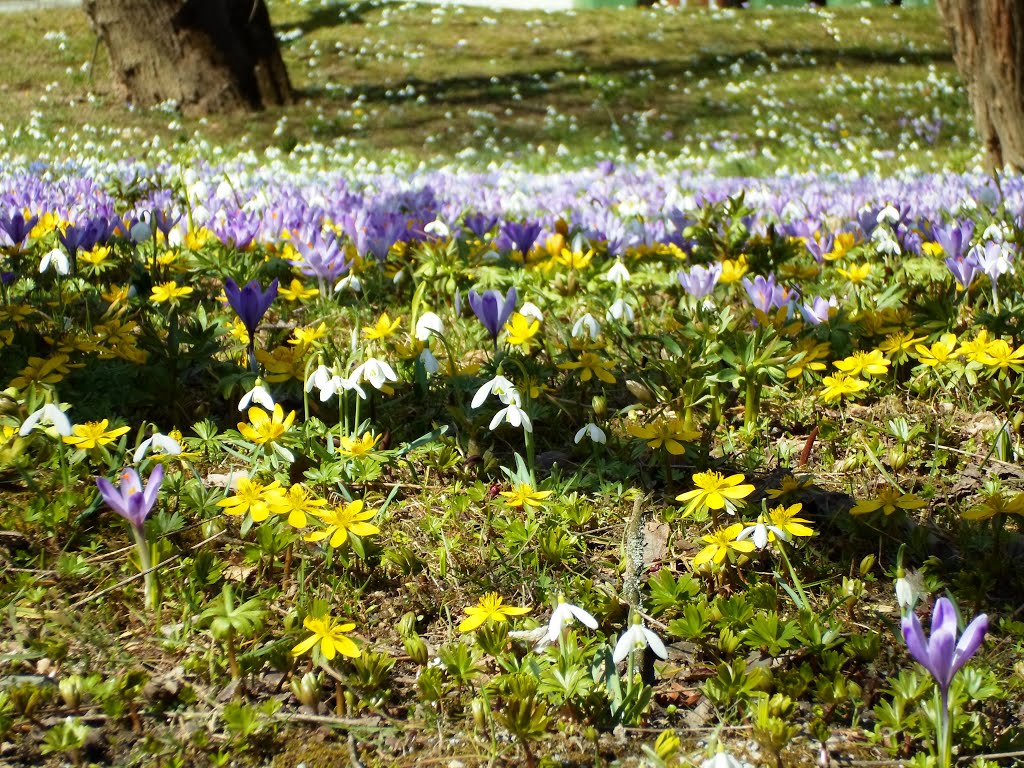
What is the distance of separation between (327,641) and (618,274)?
2.35 m

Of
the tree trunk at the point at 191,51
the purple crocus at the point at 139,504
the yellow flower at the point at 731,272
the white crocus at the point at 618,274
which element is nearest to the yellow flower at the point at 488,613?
the purple crocus at the point at 139,504

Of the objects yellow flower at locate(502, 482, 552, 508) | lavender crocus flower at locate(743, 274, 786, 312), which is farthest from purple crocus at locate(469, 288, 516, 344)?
lavender crocus flower at locate(743, 274, 786, 312)

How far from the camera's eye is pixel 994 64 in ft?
21.9

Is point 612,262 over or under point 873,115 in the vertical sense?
over

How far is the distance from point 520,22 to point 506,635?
2211cm

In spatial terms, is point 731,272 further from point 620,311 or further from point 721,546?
point 721,546

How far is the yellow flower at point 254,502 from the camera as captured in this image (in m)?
1.94

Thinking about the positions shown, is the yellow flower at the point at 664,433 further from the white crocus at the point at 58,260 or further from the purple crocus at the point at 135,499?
the white crocus at the point at 58,260

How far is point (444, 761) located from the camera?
5.23 feet

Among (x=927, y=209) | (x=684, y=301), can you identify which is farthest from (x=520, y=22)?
(x=684, y=301)

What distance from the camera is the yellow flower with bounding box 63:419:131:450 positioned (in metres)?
2.18

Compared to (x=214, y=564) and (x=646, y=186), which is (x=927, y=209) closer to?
(x=646, y=186)

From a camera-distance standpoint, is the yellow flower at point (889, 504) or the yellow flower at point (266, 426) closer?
the yellow flower at point (889, 504)

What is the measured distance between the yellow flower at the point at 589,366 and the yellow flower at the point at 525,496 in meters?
0.55
